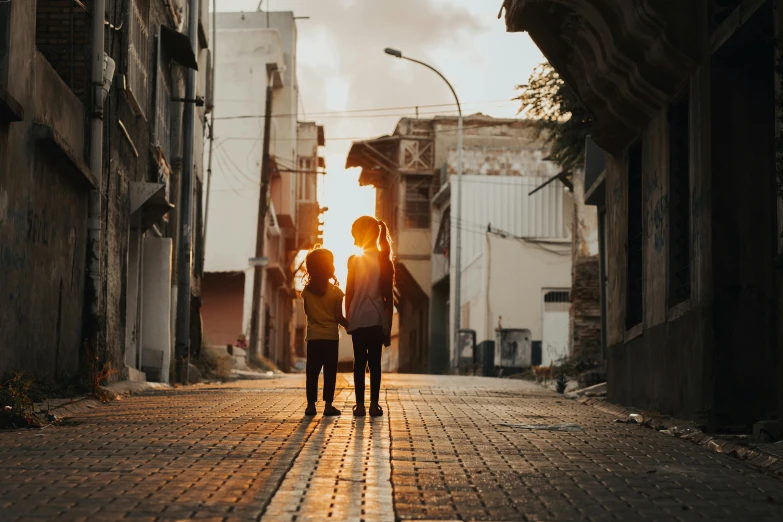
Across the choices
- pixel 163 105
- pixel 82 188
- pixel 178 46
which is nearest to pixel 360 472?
pixel 82 188

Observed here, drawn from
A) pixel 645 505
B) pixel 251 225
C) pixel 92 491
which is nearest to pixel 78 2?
pixel 92 491

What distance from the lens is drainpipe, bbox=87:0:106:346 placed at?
14.8m

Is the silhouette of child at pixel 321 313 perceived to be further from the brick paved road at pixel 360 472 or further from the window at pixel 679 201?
the window at pixel 679 201

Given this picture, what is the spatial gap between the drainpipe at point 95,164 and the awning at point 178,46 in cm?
711

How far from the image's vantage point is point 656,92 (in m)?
12.7

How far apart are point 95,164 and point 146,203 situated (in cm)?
517

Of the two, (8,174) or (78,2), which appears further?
(78,2)

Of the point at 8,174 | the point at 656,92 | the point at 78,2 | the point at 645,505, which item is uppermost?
the point at 78,2

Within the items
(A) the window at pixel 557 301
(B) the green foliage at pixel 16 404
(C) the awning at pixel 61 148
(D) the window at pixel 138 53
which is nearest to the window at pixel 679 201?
(C) the awning at pixel 61 148

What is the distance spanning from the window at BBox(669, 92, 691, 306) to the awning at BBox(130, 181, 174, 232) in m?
8.64

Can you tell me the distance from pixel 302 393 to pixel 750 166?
23.8 ft

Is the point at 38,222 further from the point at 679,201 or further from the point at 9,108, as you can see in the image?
the point at 679,201

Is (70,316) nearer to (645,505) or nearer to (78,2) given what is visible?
(78,2)

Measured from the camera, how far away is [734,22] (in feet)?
33.3
